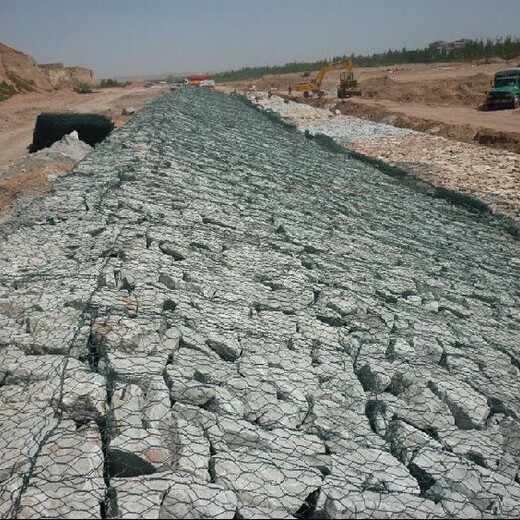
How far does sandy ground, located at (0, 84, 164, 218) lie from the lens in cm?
1058

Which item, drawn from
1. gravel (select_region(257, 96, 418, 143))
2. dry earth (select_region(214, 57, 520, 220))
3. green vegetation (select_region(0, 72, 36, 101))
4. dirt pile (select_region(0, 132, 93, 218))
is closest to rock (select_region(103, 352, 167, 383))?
dirt pile (select_region(0, 132, 93, 218))

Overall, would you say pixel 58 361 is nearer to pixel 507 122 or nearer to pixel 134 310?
pixel 134 310

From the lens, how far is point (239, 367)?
11.9 ft

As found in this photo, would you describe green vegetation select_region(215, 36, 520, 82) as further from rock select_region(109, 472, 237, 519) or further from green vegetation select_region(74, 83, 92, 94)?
rock select_region(109, 472, 237, 519)

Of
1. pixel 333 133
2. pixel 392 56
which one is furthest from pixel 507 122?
pixel 392 56

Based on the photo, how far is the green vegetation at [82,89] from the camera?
53.5 metres

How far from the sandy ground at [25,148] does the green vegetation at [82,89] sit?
9031mm

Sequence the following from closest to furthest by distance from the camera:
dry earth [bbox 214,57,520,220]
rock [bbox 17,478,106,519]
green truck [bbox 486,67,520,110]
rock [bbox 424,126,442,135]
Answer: rock [bbox 17,478,106,519]
dry earth [bbox 214,57,520,220]
rock [bbox 424,126,442,135]
green truck [bbox 486,67,520,110]

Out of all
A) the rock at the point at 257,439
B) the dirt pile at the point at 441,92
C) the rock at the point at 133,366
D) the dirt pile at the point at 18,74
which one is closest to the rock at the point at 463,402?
the rock at the point at 257,439

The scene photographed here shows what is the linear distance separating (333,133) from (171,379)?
66.2ft

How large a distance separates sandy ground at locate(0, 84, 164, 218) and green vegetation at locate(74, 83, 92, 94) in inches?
356

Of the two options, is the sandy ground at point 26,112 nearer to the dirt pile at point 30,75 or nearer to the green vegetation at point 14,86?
the green vegetation at point 14,86

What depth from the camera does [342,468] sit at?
2879 millimetres

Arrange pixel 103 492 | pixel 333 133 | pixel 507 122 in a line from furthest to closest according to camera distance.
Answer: pixel 507 122 → pixel 333 133 → pixel 103 492
